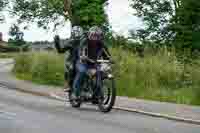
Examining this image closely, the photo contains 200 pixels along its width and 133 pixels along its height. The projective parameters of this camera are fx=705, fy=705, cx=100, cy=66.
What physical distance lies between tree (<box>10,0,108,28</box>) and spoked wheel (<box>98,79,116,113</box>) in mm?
26110

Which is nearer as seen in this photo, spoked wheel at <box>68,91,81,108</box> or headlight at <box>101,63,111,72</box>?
headlight at <box>101,63,111,72</box>

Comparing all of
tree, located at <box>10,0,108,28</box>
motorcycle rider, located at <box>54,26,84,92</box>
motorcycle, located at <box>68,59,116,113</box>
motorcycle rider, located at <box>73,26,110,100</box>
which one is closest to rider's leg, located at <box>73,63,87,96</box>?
motorcycle rider, located at <box>73,26,110,100</box>

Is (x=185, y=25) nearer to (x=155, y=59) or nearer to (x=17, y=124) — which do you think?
(x=155, y=59)

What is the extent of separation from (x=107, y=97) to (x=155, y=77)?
6291 mm

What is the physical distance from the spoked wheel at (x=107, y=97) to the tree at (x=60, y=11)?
2611 centimetres

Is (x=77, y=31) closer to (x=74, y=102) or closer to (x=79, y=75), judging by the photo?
(x=79, y=75)

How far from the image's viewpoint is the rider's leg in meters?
15.1

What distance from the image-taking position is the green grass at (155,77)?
58.2 ft

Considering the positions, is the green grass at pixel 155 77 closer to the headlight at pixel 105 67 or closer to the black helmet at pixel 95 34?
the headlight at pixel 105 67

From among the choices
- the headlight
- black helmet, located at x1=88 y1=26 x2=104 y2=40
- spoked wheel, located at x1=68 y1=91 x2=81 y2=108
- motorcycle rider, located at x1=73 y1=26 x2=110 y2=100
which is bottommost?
spoked wheel, located at x1=68 y1=91 x2=81 y2=108

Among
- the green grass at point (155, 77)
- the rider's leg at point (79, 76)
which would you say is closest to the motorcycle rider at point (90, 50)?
the rider's leg at point (79, 76)

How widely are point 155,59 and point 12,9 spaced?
22269 millimetres

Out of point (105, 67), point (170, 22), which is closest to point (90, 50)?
point (105, 67)

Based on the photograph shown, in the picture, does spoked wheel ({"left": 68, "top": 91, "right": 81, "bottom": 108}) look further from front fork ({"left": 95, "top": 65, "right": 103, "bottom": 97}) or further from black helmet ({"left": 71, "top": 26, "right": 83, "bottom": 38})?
black helmet ({"left": 71, "top": 26, "right": 83, "bottom": 38})
